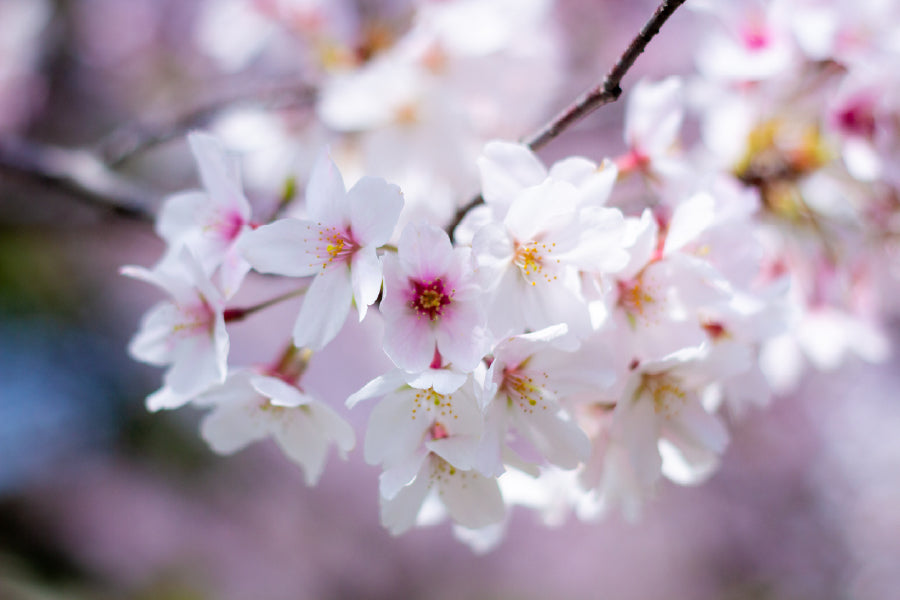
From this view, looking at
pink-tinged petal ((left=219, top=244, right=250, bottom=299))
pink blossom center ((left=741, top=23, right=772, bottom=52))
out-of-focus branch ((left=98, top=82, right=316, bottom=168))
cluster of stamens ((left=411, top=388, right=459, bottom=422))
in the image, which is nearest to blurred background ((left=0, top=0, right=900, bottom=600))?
out-of-focus branch ((left=98, top=82, right=316, bottom=168))

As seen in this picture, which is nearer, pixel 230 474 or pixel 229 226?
pixel 229 226

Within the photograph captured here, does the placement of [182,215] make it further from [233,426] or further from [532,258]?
[532,258]

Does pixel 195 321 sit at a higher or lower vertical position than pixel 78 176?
higher

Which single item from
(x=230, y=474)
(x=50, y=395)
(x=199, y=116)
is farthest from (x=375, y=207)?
(x=50, y=395)

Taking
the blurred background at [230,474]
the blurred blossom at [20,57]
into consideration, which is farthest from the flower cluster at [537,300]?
the blurred blossom at [20,57]

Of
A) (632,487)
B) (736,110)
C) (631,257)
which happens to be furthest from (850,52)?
(632,487)

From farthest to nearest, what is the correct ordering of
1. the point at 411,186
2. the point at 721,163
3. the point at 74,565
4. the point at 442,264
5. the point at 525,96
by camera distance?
the point at 74,565 → the point at 525,96 → the point at 411,186 → the point at 721,163 → the point at 442,264

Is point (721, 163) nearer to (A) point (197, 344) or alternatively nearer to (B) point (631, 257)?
(B) point (631, 257)
